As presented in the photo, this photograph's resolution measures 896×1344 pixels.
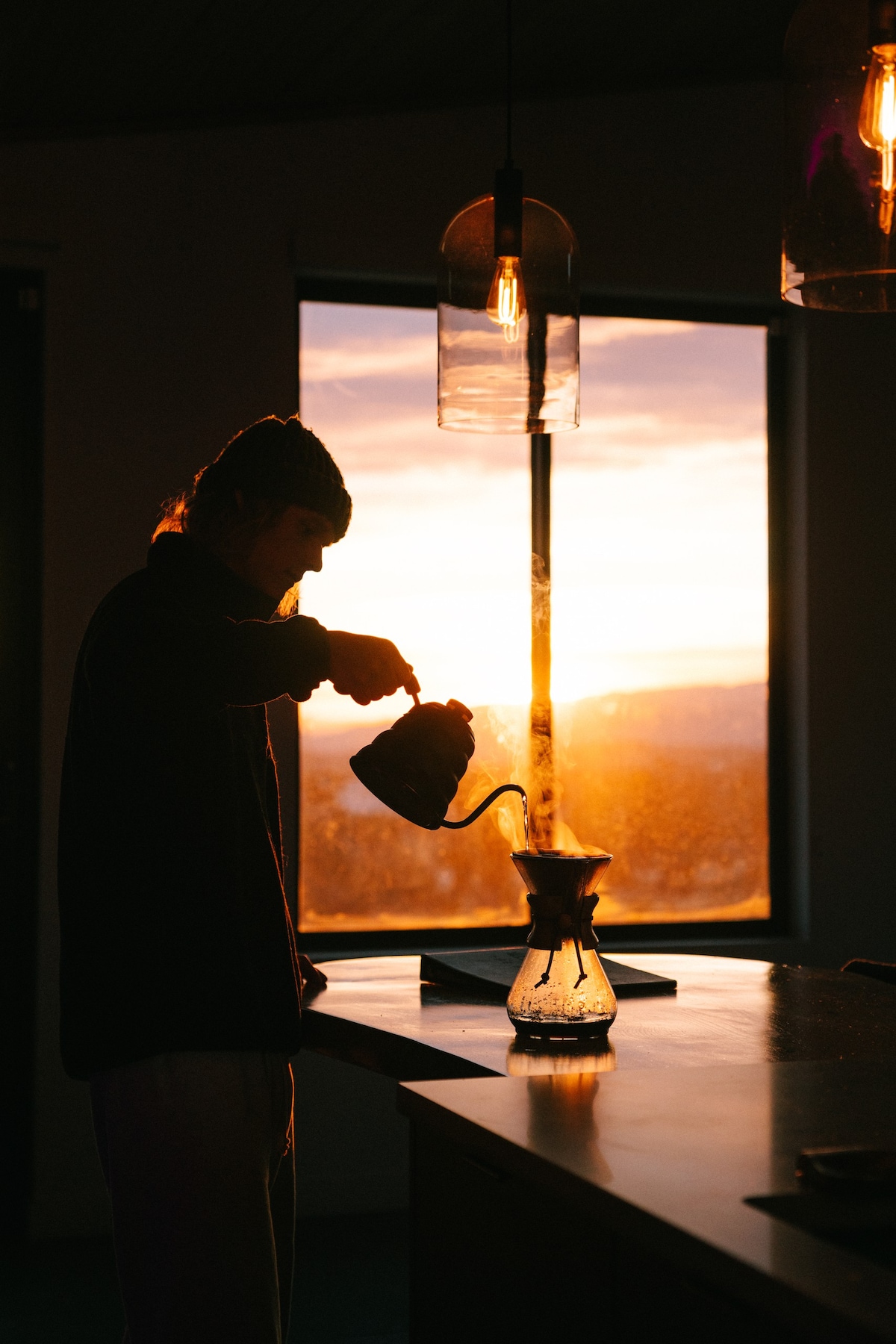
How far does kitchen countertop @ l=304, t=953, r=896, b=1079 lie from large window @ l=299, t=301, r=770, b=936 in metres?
1.50

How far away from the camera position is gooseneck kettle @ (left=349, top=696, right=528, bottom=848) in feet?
5.25

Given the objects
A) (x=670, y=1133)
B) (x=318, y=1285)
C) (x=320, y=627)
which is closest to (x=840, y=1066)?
(x=670, y=1133)

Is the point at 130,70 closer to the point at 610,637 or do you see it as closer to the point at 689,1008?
the point at 610,637

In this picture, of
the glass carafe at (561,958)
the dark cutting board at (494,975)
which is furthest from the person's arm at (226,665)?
the dark cutting board at (494,975)

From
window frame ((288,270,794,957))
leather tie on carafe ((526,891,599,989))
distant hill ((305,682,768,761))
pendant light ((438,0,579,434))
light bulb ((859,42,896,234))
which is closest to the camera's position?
light bulb ((859,42,896,234))

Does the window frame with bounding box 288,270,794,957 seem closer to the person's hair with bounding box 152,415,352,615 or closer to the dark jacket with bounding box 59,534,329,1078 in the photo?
the person's hair with bounding box 152,415,352,615

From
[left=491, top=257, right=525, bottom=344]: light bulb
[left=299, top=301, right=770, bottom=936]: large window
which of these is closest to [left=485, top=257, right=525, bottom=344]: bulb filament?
[left=491, top=257, right=525, bottom=344]: light bulb

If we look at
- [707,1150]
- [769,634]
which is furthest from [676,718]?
[707,1150]

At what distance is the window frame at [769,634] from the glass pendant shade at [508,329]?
1882 mm

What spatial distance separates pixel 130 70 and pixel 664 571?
1.97 m

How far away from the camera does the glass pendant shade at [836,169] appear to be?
139 cm

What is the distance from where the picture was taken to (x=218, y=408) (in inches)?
141

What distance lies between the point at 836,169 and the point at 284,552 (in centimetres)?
79

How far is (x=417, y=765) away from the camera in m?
1.61
